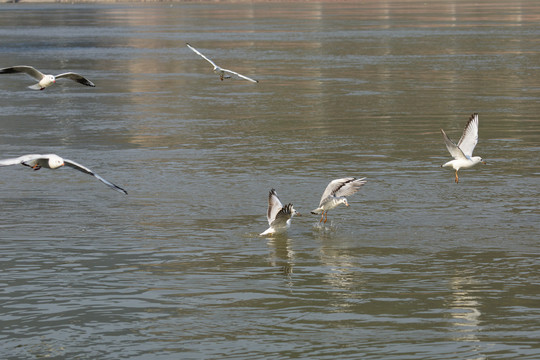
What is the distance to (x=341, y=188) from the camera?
16688 millimetres

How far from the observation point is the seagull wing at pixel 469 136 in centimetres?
1820

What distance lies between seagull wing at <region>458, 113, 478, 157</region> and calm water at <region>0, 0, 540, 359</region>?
2.93 ft

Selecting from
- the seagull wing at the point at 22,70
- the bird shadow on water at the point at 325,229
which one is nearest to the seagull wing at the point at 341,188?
the bird shadow on water at the point at 325,229

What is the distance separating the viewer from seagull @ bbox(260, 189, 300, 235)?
50.5 ft

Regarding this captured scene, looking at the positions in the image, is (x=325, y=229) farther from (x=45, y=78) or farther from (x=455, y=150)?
(x=45, y=78)

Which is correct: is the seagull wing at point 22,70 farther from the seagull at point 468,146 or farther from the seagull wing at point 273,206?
the seagull at point 468,146

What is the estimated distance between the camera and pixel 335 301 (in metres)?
12.9

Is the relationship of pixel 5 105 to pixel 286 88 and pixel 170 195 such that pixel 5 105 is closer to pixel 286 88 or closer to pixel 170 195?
pixel 286 88

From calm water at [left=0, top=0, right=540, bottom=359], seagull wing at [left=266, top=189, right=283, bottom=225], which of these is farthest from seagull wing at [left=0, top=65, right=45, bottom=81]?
seagull wing at [left=266, top=189, right=283, bottom=225]

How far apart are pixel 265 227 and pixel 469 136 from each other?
398 cm

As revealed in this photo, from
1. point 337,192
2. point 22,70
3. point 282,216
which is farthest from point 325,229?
point 22,70

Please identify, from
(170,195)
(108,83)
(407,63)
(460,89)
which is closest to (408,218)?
(170,195)

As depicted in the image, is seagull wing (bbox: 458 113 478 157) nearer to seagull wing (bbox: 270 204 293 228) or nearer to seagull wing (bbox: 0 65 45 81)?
seagull wing (bbox: 270 204 293 228)

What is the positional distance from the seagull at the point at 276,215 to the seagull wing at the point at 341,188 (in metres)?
0.94
